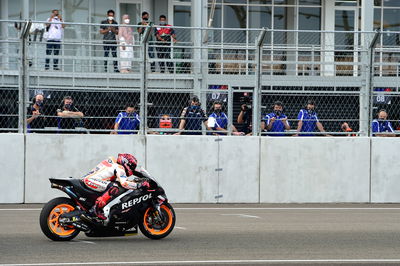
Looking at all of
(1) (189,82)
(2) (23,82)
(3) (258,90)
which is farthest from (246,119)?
(2) (23,82)

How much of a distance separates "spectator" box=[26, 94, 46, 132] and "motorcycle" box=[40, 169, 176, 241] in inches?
202

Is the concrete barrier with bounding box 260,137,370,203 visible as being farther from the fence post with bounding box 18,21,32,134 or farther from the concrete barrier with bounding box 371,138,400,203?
the fence post with bounding box 18,21,32,134

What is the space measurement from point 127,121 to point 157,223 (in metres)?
5.30

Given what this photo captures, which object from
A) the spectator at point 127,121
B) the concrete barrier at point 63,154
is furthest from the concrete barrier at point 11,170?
the spectator at point 127,121

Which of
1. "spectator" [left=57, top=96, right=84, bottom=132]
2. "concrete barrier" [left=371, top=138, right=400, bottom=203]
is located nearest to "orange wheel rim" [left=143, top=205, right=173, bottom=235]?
"spectator" [left=57, top=96, right=84, bottom=132]

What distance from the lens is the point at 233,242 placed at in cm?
1080

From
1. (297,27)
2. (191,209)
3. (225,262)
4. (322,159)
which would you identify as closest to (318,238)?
(225,262)

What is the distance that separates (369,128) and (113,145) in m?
4.89

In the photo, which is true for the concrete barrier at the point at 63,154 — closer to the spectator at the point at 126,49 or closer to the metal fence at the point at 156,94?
the metal fence at the point at 156,94

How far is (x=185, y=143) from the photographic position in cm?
1602

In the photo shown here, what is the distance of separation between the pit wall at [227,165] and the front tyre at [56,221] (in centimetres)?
484

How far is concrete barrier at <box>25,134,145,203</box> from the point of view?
15.5 m

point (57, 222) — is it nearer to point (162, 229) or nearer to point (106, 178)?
point (106, 178)

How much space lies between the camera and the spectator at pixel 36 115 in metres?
15.8
